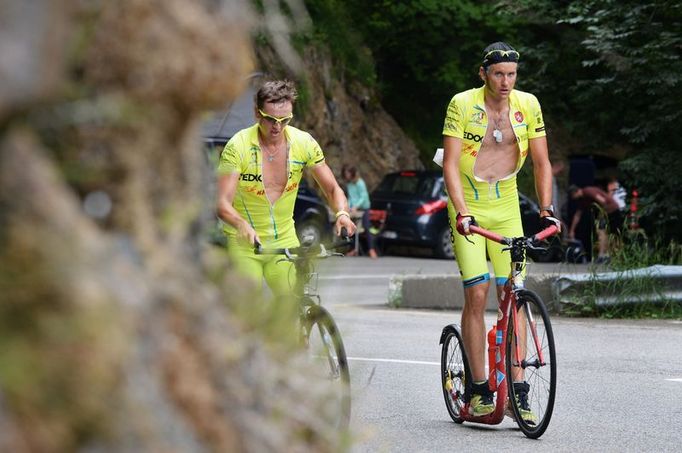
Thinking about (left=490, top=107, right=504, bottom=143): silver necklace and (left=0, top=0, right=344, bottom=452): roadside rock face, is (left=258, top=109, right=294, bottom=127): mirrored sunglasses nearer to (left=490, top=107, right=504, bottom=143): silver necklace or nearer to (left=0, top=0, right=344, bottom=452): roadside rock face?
(left=490, top=107, right=504, bottom=143): silver necklace

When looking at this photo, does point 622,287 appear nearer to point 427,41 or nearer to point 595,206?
point 595,206

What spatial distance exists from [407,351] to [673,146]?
1127 cm

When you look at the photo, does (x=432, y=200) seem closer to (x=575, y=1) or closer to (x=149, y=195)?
(x=575, y=1)

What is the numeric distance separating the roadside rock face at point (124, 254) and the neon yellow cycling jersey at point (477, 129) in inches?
210

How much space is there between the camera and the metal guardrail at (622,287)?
15.8m

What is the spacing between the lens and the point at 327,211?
105 feet

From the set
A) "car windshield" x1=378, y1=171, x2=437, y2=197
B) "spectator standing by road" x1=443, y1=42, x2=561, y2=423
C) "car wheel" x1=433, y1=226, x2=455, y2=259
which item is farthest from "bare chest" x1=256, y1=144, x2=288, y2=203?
"car windshield" x1=378, y1=171, x2=437, y2=197

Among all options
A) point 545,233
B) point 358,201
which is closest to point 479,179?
point 545,233

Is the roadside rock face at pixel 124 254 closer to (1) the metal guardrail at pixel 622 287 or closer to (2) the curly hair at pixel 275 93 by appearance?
(2) the curly hair at pixel 275 93

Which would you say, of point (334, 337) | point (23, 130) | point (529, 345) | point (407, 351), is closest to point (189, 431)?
point (23, 130)

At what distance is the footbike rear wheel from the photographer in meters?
8.48

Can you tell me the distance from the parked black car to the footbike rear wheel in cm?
2274

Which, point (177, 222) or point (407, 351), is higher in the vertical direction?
point (177, 222)

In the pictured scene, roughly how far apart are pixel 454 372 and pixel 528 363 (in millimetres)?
747
